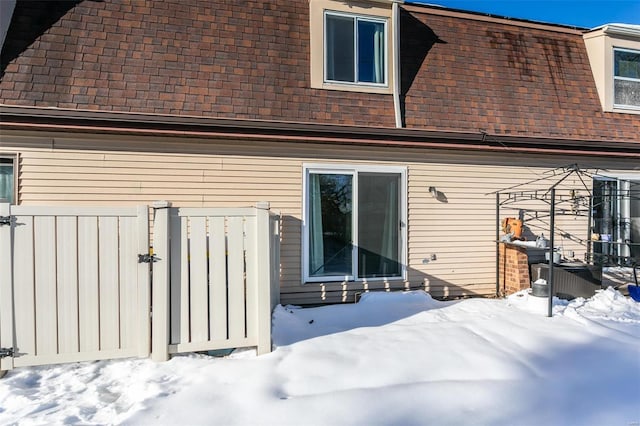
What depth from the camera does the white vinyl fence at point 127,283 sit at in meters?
3.24

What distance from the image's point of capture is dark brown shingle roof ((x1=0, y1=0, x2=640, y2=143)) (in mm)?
5270

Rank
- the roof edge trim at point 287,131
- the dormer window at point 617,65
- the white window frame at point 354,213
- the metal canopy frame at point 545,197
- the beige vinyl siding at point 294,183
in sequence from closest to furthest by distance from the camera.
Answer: the roof edge trim at point 287,131 → the beige vinyl siding at point 294,183 → the white window frame at point 354,213 → the metal canopy frame at point 545,197 → the dormer window at point 617,65

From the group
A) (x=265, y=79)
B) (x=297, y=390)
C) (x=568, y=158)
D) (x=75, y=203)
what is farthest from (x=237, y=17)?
(x=568, y=158)

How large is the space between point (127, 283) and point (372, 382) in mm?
2277

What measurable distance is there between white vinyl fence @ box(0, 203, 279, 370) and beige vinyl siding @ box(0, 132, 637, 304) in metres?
1.99

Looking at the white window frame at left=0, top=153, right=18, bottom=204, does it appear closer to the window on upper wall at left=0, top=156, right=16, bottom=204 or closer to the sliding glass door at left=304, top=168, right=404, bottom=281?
the window on upper wall at left=0, top=156, right=16, bottom=204

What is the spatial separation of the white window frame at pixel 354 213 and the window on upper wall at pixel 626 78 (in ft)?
15.0

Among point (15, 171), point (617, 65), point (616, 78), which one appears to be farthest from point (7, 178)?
point (617, 65)

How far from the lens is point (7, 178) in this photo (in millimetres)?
5082

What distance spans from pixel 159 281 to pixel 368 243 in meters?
3.31

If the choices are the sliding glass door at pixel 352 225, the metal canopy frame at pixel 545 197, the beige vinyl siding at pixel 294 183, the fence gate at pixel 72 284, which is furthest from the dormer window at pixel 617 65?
the fence gate at pixel 72 284

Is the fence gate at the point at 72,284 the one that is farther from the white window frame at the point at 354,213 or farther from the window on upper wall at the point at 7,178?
the white window frame at the point at 354,213

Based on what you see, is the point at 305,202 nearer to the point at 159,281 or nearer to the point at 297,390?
the point at 159,281

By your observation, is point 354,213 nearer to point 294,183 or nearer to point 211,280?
point 294,183
